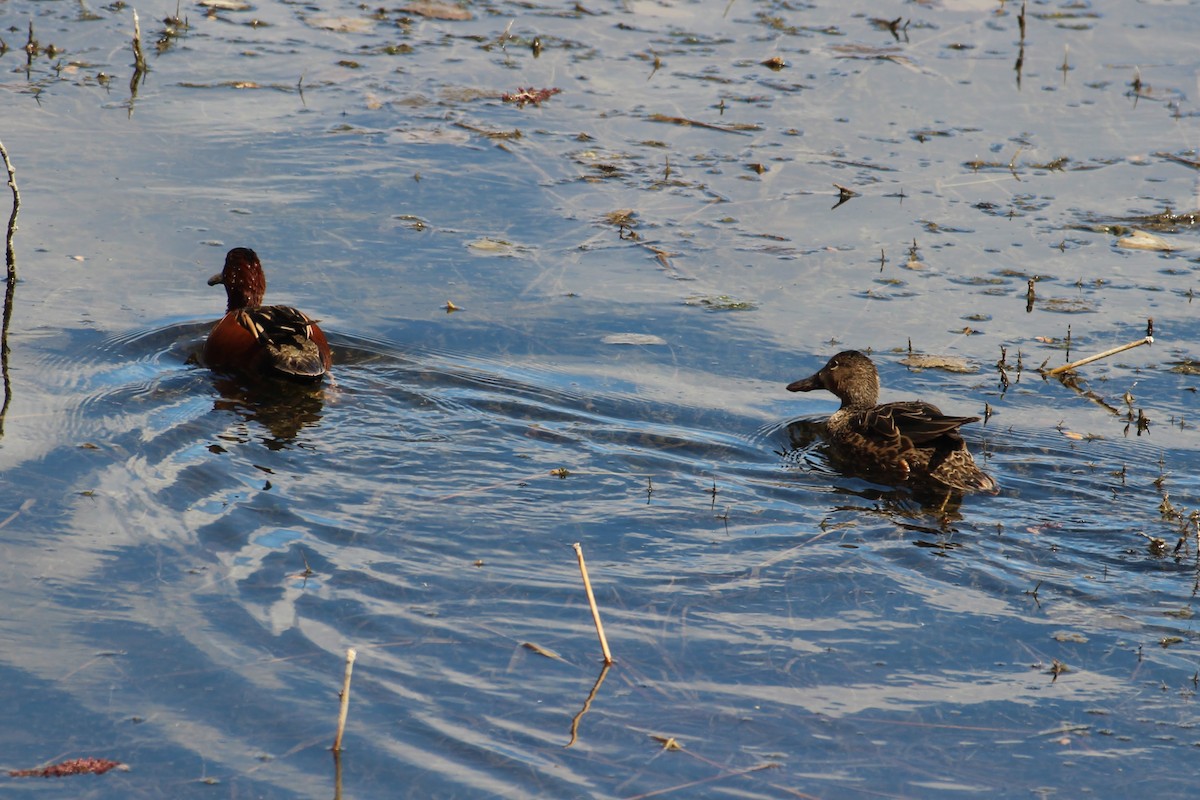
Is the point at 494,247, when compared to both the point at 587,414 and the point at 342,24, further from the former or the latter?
the point at 342,24

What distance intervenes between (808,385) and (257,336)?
3.52 metres

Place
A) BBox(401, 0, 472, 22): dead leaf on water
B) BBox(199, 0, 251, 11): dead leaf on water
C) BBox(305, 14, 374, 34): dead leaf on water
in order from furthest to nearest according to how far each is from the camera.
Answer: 1. BBox(401, 0, 472, 22): dead leaf on water
2. BBox(199, 0, 251, 11): dead leaf on water
3. BBox(305, 14, 374, 34): dead leaf on water

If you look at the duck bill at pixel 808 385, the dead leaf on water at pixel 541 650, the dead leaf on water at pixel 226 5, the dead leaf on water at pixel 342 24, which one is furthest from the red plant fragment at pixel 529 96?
the dead leaf on water at pixel 541 650

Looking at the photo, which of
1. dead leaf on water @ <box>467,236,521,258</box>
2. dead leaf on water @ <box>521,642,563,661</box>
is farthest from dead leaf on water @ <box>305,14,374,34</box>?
dead leaf on water @ <box>521,642,563,661</box>

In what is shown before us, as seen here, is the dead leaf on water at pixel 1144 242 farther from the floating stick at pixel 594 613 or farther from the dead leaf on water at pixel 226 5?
the dead leaf on water at pixel 226 5

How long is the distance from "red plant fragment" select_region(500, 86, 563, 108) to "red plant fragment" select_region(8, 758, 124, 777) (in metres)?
9.69

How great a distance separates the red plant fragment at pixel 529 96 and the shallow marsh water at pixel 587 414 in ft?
0.44

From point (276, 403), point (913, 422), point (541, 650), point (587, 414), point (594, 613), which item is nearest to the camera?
point (594, 613)

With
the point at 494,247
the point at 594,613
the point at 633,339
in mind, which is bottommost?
the point at 594,613

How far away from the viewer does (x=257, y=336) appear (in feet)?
28.7

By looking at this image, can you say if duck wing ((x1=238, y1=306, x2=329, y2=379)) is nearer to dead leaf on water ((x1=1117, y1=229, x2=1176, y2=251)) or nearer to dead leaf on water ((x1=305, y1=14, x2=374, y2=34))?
dead leaf on water ((x1=1117, y1=229, x2=1176, y2=251))

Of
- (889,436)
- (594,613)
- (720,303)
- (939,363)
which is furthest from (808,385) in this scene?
(594,613)

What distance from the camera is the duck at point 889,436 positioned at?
25.4ft

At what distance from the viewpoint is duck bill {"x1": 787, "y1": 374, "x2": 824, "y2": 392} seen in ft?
28.3
